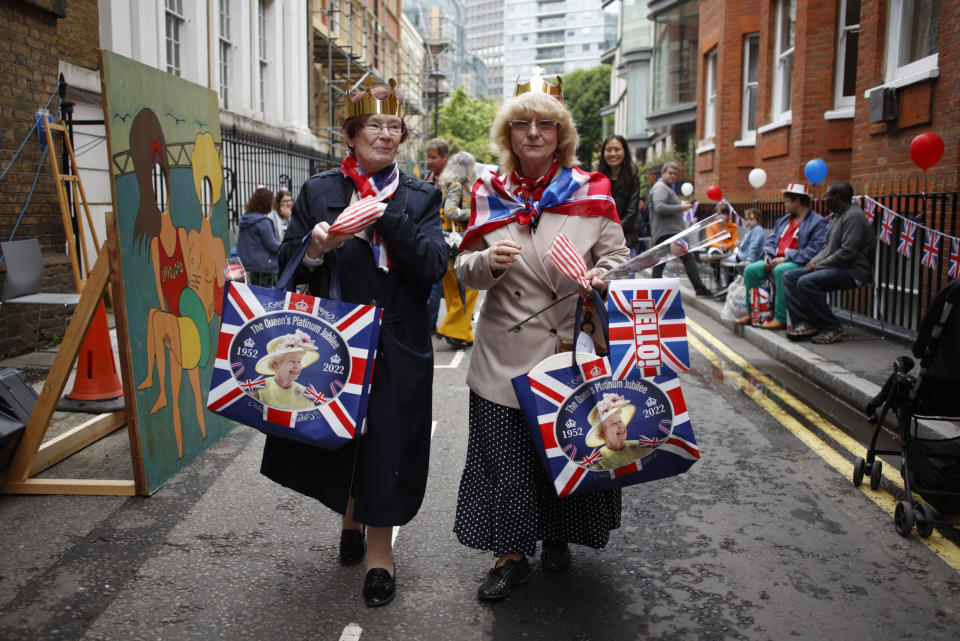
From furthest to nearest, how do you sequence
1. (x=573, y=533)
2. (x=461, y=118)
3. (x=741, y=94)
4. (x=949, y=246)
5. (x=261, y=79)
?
(x=461, y=118) → (x=741, y=94) → (x=261, y=79) → (x=949, y=246) → (x=573, y=533)

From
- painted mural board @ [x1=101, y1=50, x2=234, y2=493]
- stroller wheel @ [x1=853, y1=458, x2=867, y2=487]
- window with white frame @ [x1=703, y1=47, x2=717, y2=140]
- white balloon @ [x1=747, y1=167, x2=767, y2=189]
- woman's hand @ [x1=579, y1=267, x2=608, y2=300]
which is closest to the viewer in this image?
woman's hand @ [x1=579, y1=267, x2=608, y2=300]

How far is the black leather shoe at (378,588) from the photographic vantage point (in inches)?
126

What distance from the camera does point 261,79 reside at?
712 inches

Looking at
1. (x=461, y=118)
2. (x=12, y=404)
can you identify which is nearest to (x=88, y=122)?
(x=12, y=404)

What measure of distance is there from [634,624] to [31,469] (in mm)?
3467

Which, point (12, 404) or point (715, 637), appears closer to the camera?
point (715, 637)

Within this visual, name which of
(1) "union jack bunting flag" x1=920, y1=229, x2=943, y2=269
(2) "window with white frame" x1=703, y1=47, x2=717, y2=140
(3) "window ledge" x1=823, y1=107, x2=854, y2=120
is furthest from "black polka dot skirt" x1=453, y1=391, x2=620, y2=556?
(2) "window with white frame" x1=703, y1=47, x2=717, y2=140

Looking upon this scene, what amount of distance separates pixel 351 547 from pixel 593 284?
5.28 ft

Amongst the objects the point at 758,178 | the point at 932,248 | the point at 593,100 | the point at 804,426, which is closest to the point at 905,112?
the point at 932,248

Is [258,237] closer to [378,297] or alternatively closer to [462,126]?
[378,297]

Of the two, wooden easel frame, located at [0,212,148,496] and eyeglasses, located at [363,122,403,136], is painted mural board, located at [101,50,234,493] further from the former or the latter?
eyeglasses, located at [363,122,403,136]

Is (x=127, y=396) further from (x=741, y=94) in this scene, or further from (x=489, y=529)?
(x=741, y=94)

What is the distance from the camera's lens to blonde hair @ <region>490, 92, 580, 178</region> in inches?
125

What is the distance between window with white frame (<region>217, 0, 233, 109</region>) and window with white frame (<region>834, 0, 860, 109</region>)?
10.9 m
